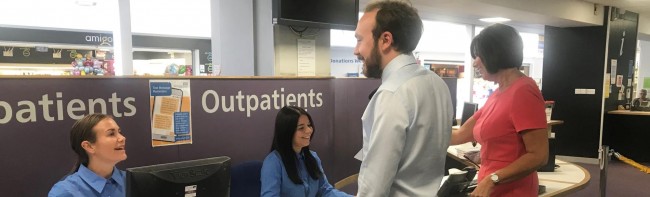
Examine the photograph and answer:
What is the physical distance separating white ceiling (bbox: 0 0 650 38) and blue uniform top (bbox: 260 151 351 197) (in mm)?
3163

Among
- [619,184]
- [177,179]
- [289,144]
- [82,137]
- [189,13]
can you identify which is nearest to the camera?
[177,179]

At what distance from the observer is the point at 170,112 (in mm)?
2545

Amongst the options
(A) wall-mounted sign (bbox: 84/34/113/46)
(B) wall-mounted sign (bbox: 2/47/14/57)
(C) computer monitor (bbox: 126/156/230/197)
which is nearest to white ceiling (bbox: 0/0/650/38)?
(A) wall-mounted sign (bbox: 84/34/113/46)

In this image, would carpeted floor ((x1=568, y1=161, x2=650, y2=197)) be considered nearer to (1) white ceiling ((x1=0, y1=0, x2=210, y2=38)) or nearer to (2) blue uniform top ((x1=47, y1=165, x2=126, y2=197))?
(2) blue uniform top ((x1=47, y1=165, x2=126, y2=197))

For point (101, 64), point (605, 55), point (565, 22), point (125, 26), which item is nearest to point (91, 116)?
point (125, 26)

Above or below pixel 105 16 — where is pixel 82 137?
below

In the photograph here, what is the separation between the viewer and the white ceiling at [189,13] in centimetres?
566

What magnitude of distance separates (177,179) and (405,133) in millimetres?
679

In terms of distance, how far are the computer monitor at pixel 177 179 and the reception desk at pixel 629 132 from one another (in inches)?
297

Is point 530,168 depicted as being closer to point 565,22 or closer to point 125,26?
point 125,26

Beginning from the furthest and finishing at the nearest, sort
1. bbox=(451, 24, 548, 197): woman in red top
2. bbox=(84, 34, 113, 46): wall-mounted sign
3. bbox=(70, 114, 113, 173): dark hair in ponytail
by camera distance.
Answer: bbox=(84, 34, 113, 46): wall-mounted sign → bbox=(70, 114, 113, 173): dark hair in ponytail → bbox=(451, 24, 548, 197): woman in red top

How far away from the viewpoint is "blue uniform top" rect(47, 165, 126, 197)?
69.9 inches

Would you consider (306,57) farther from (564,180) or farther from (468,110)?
(564,180)

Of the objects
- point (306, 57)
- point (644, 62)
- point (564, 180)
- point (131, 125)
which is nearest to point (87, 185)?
point (131, 125)
